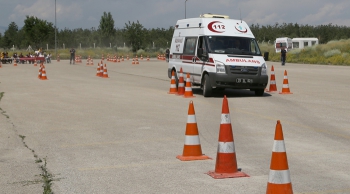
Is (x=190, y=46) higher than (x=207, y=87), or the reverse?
(x=190, y=46)

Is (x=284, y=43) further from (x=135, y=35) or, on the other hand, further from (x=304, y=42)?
(x=135, y=35)

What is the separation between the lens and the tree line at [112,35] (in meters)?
96.1

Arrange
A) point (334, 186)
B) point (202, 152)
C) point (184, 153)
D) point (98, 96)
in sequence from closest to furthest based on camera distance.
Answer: point (334, 186) < point (184, 153) < point (202, 152) < point (98, 96)

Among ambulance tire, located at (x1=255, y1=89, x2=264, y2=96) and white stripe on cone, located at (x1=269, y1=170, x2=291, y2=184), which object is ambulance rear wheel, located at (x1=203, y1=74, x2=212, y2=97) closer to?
Answer: ambulance tire, located at (x1=255, y1=89, x2=264, y2=96)

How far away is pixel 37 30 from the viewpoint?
95375 millimetres

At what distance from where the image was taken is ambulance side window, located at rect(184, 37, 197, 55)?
2078cm

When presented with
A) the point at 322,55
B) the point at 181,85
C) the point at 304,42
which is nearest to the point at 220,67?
the point at 181,85

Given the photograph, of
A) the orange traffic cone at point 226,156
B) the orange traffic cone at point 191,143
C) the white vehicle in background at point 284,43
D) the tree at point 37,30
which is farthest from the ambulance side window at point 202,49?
the tree at point 37,30

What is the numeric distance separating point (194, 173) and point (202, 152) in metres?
1.64

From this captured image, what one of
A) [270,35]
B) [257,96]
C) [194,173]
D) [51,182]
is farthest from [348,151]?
[270,35]

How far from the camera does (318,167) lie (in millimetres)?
8164

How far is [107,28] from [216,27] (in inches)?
3386

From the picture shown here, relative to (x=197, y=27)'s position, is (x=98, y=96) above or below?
below

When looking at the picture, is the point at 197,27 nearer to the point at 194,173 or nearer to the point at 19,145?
the point at 19,145
